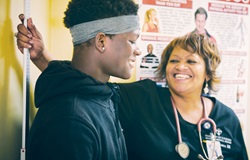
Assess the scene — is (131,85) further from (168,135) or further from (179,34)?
(179,34)

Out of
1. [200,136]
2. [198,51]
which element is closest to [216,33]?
[198,51]

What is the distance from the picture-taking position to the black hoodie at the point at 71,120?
0.71 metres

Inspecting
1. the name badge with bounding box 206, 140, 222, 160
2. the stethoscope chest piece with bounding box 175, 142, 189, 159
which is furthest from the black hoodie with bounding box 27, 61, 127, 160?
the name badge with bounding box 206, 140, 222, 160

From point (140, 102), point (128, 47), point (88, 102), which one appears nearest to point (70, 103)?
point (88, 102)

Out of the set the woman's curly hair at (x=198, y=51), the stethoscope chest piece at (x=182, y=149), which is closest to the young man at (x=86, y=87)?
the stethoscope chest piece at (x=182, y=149)

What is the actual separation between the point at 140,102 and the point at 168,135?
225mm

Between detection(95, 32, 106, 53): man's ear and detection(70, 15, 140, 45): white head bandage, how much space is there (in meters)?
0.01

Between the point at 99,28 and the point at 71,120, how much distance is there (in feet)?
1.06

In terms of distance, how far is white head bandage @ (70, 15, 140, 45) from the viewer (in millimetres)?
886

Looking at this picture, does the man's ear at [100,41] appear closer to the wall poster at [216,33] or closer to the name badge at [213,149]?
the wall poster at [216,33]

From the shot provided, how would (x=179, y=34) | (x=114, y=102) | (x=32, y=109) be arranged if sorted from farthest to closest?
(x=179, y=34) < (x=32, y=109) < (x=114, y=102)

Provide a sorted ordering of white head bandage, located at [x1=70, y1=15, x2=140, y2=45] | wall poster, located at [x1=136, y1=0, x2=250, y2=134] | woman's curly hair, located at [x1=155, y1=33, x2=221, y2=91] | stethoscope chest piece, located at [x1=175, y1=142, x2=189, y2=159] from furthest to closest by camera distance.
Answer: wall poster, located at [x1=136, y1=0, x2=250, y2=134] < woman's curly hair, located at [x1=155, y1=33, x2=221, y2=91] < stethoscope chest piece, located at [x1=175, y1=142, x2=189, y2=159] < white head bandage, located at [x1=70, y1=15, x2=140, y2=45]

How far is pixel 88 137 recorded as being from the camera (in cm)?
74

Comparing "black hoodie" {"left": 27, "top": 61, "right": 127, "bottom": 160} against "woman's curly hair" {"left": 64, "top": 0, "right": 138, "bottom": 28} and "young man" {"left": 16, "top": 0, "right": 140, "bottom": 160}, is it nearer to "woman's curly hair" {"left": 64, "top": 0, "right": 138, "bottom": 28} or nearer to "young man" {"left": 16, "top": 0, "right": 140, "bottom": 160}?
"young man" {"left": 16, "top": 0, "right": 140, "bottom": 160}
